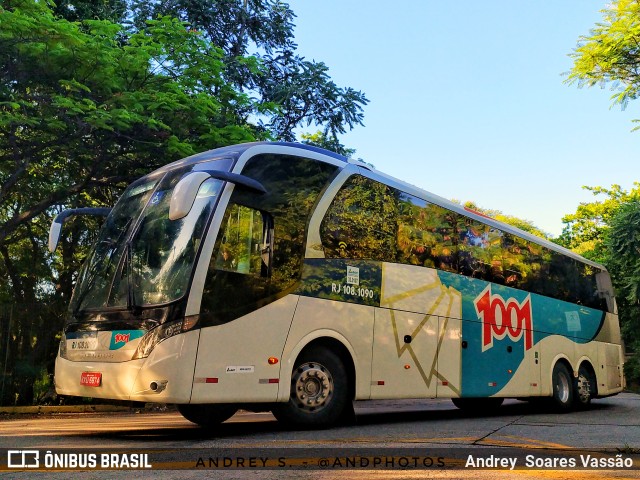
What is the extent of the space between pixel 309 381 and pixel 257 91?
56.5 feet

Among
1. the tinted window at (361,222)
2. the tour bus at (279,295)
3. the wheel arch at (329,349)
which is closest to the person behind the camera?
the tour bus at (279,295)

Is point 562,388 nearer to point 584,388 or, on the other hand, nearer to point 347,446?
point 584,388

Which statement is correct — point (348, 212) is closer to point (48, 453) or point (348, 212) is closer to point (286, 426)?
point (286, 426)

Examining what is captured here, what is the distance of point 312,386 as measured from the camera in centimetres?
796

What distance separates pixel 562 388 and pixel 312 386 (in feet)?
25.0

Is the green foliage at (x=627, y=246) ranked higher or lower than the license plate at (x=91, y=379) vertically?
higher

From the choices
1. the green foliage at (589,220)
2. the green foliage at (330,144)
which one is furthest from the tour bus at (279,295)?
the green foliage at (589,220)

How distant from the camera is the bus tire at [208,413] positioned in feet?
26.6

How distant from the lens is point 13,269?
16734mm

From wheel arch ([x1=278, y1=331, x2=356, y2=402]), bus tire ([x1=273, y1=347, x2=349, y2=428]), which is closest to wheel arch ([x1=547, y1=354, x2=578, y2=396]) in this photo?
wheel arch ([x1=278, y1=331, x2=356, y2=402])

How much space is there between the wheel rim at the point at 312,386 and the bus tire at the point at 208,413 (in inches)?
35.2

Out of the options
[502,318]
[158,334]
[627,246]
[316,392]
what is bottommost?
[316,392]

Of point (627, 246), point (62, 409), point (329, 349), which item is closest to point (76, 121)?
point (62, 409)

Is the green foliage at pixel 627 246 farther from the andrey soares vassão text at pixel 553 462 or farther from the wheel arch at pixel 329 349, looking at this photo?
the andrey soares vassão text at pixel 553 462
